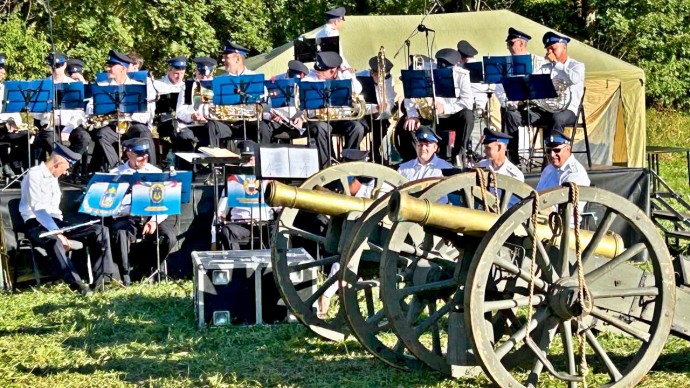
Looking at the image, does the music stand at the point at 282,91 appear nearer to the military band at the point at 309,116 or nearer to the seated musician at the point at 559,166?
the military band at the point at 309,116

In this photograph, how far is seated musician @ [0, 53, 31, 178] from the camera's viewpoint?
14.7 m

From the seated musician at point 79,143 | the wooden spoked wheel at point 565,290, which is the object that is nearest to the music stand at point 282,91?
the seated musician at point 79,143

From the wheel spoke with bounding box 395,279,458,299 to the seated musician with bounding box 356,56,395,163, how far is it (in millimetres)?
6779

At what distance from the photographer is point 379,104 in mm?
13844

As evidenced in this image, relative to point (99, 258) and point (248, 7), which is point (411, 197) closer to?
point (99, 258)

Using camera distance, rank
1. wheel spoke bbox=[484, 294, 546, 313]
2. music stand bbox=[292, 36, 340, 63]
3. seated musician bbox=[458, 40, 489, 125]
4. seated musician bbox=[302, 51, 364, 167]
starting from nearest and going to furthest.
Answer: wheel spoke bbox=[484, 294, 546, 313] < seated musician bbox=[302, 51, 364, 167] < music stand bbox=[292, 36, 340, 63] < seated musician bbox=[458, 40, 489, 125]

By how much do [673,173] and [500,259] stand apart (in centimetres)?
1643

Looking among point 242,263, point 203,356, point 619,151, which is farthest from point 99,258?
point 619,151

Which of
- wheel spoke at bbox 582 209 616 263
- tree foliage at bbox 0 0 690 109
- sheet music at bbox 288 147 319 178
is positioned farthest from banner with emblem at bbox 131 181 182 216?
tree foliage at bbox 0 0 690 109

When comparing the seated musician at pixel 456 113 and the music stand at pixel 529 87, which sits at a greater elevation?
the music stand at pixel 529 87

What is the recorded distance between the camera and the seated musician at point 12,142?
48.3 ft

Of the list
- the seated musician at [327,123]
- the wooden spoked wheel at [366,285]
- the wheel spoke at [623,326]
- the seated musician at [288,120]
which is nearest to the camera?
the wheel spoke at [623,326]

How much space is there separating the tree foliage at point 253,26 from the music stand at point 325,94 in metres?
8.86

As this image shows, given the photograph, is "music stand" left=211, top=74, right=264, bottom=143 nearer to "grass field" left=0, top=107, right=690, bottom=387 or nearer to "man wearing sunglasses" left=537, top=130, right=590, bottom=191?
"grass field" left=0, top=107, right=690, bottom=387
